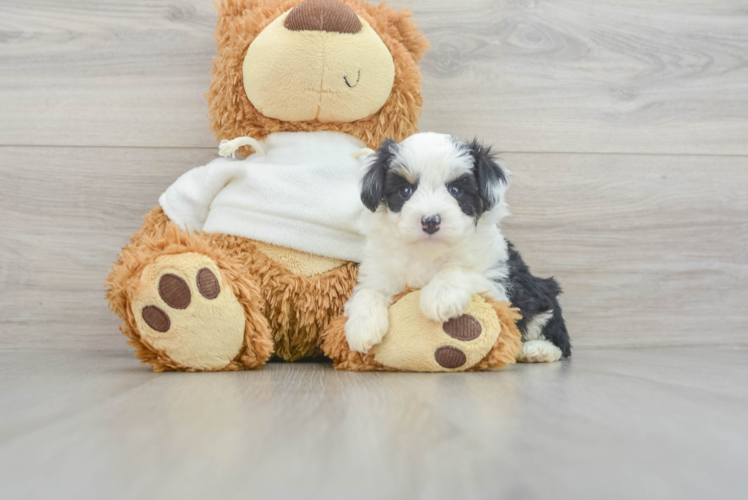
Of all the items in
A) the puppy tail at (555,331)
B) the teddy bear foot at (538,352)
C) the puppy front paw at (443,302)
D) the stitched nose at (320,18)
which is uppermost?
the stitched nose at (320,18)

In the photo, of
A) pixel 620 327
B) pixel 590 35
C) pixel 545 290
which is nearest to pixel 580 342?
pixel 620 327

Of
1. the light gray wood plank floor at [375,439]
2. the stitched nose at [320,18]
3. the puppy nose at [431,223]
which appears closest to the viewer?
the light gray wood plank floor at [375,439]

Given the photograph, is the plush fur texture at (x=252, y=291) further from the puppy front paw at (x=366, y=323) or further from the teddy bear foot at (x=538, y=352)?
the teddy bear foot at (x=538, y=352)

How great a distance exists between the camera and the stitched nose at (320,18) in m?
1.11

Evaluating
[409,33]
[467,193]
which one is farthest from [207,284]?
[409,33]

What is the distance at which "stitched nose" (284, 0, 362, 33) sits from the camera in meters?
1.11

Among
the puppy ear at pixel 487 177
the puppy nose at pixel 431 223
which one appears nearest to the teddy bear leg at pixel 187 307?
the puppy nose at pixel 431 223

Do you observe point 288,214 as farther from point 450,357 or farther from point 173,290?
point 450,357

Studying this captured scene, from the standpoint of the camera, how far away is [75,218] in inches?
56.7

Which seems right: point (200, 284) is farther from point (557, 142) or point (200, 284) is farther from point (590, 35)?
point (590, 35)

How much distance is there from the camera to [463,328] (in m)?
0.96

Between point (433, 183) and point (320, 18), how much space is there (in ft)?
1.36

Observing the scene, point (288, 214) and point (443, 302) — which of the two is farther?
point (288, 214)

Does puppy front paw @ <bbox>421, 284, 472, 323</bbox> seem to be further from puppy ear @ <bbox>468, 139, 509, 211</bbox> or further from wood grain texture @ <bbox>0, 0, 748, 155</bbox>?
wood grain texture @ <bbox>0, 0, 748, 155</bbox>
